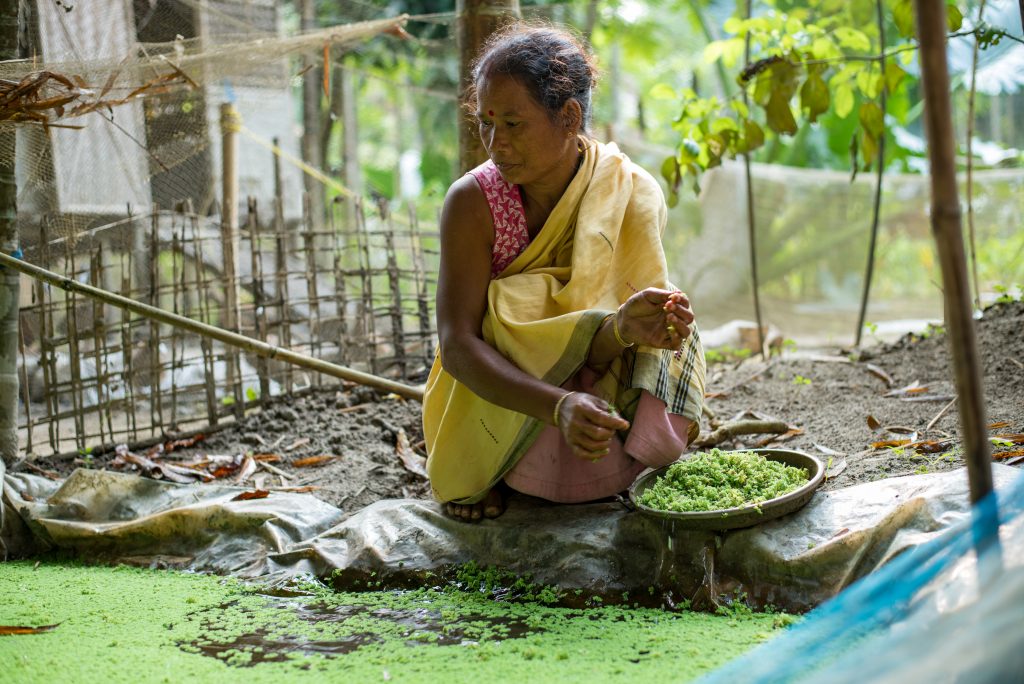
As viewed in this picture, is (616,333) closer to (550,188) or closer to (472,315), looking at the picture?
(472,315)

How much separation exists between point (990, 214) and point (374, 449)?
677cm

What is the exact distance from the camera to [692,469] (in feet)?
8.05

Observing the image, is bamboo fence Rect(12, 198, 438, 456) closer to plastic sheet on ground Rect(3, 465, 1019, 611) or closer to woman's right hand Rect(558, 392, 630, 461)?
plastic sheet on ground Rect(3, 465, 1019, 611)

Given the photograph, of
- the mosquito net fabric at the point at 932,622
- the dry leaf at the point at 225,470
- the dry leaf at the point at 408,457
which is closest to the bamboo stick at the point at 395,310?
the dry leaf at the point at 408,457

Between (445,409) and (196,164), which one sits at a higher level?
(196,164)

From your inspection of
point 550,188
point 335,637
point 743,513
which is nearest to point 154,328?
point 550,188

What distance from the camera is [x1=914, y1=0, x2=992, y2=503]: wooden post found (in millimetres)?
1215

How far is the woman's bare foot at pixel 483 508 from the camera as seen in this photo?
104 inches

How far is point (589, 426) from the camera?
206 centimetres

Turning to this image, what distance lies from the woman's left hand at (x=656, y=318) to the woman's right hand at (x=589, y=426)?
0.22 m

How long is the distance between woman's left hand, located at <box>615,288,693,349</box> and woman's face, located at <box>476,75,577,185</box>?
0.53 m

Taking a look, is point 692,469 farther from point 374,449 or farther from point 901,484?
point 374,449

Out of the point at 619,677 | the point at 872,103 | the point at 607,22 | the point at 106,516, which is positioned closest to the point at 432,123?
the point at 607,22

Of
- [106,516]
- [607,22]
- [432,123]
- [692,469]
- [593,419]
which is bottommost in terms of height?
[106,516]
